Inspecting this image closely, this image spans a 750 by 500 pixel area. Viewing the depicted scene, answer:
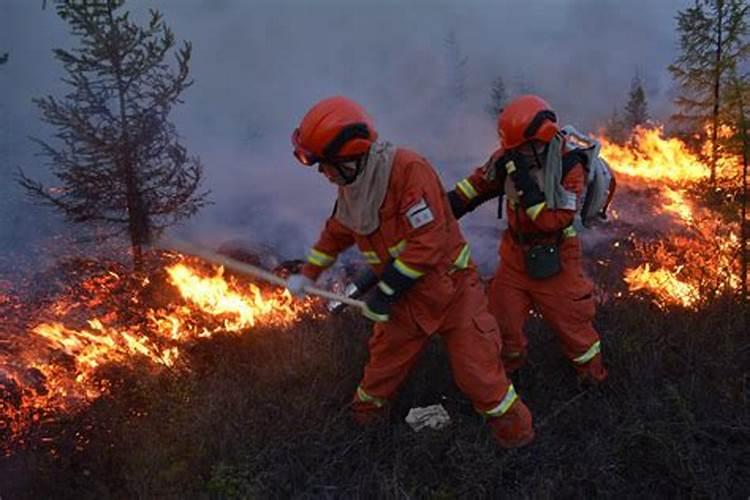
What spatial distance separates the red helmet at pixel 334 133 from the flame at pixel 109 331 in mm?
2340

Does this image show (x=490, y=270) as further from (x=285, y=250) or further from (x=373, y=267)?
(x=373, y=267)

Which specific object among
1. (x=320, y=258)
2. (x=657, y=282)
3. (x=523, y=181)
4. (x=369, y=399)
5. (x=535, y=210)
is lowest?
(x=369, y=399)

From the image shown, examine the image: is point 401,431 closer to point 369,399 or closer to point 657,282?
point 369,399

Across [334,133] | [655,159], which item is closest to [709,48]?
[655,159]

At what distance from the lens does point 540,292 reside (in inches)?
166

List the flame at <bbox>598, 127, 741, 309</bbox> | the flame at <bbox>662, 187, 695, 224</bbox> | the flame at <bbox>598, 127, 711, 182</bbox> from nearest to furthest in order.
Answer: the flame at <bbox>598, 127, 741, 309</bbox>, the flame at <bbox>662, 187, 695, 224</bbox>, the flame at <bbox>598, 127, 711, 182</bbox>

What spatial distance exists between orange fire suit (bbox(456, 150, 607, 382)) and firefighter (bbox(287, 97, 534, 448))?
0.53 meters

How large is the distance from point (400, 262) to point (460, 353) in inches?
26.8

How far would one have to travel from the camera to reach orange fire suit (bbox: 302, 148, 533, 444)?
3.44 meters

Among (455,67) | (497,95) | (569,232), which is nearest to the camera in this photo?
A: (569,232)

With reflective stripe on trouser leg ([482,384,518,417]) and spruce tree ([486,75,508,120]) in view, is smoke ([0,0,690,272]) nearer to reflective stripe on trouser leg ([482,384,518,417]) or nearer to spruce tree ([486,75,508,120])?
spruce tree ([486,75,508,120])

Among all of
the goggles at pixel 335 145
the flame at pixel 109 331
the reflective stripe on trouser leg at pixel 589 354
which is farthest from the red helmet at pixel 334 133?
the flame at pixel 109 331

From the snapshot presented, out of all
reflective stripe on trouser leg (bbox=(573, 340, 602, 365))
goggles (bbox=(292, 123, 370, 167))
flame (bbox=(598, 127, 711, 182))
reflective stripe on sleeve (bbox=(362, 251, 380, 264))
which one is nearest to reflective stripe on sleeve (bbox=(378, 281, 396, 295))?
reflective stripe on sleeve (bbox=(362, 251, 380, 264))

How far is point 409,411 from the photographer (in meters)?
4.16
